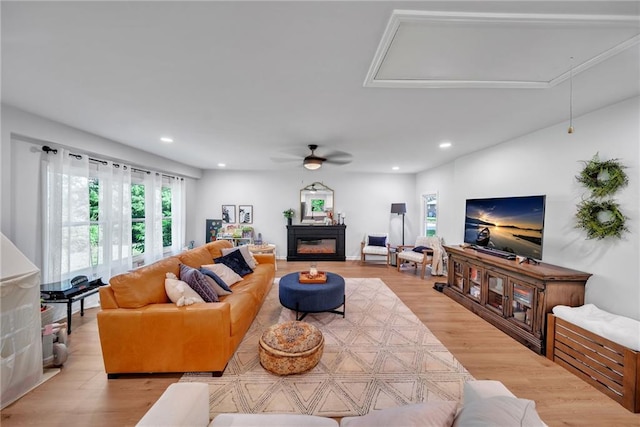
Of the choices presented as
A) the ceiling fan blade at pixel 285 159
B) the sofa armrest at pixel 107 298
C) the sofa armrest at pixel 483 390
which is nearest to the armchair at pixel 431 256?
the ceiling fan blade at pixel 285 159

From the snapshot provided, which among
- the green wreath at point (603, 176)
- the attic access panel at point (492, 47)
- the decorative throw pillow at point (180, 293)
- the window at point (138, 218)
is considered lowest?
the decorative throw pillow at point (180, 293)

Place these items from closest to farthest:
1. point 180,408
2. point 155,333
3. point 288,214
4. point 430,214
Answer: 1. point 180,408
2. point 155,333
3. point 430,214
4. point 288,214

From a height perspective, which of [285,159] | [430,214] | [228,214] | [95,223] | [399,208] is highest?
[285,159]

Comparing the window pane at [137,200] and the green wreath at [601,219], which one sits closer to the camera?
the green wreath at [601,219]

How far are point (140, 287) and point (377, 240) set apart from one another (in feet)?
17.2

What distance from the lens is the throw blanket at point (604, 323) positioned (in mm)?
1758

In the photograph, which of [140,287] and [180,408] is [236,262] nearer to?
[140,287]

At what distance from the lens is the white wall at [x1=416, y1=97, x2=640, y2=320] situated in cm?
212

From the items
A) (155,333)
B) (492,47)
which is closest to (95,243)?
(155,333)

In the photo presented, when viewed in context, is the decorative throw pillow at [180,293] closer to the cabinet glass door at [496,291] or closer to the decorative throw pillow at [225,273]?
the decorative throw pillow at [225,273]

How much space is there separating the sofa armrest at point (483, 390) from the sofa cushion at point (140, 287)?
2.51 meters


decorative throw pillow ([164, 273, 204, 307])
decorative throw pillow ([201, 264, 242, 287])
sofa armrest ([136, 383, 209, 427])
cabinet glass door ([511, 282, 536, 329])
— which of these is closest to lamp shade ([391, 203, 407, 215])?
cabinet glass door ([511, 282, 536, 329])

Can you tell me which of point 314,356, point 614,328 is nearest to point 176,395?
point 314,356

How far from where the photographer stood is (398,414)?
87 cm
